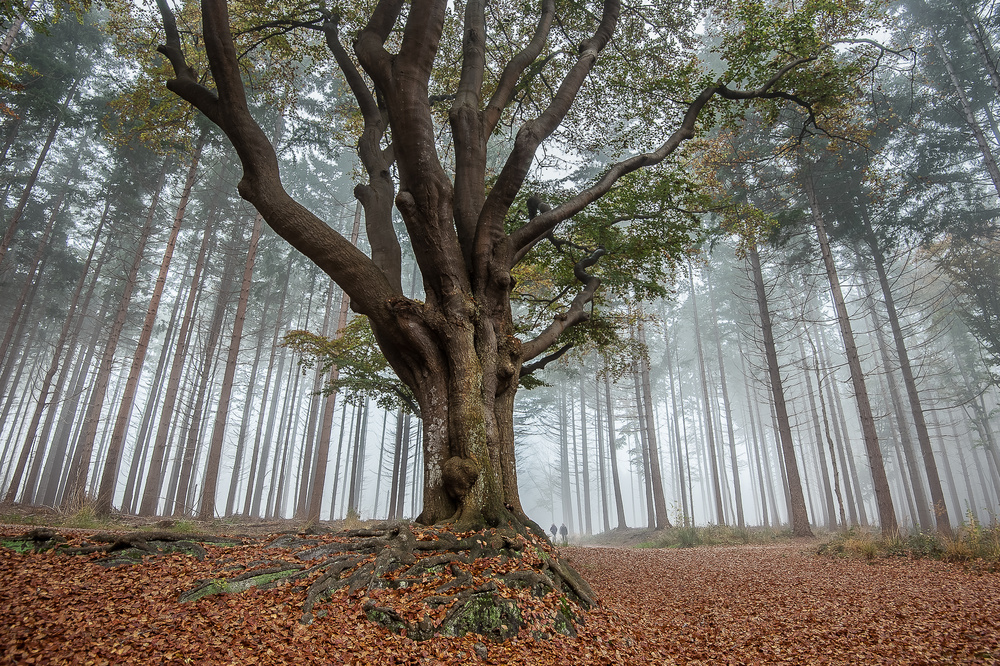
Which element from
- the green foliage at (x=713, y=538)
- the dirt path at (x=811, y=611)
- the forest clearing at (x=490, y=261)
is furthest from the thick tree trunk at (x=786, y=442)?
the dirt path at (x=811, y=611)

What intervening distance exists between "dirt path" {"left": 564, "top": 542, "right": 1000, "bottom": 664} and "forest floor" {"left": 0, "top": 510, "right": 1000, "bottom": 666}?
23 mm

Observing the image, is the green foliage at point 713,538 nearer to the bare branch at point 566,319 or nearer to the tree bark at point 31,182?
the bare branch at point 566,319

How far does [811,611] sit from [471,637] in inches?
167

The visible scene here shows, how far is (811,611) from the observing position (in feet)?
16.4

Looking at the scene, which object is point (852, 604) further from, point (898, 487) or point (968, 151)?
point (898, 487)

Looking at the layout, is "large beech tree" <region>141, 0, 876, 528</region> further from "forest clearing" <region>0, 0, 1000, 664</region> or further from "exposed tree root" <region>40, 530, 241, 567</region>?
"exposed tree root" <region>40, 530, 241, 567</region>

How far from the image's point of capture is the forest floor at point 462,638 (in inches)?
100

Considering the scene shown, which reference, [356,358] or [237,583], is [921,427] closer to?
[356,358]

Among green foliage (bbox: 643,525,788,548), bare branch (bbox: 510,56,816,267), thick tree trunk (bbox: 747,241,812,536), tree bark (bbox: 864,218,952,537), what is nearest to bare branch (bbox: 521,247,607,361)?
bare branch (bbox: 510,56,816,267)

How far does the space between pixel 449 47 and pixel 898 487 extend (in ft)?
147

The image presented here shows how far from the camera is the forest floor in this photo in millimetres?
A: 2541

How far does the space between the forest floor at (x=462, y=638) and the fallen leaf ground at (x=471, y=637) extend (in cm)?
1

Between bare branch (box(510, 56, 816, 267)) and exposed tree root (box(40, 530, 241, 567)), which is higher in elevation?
bare branch (box(510, 56, 816, 267))

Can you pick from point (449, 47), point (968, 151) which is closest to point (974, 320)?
point (968, 151)
